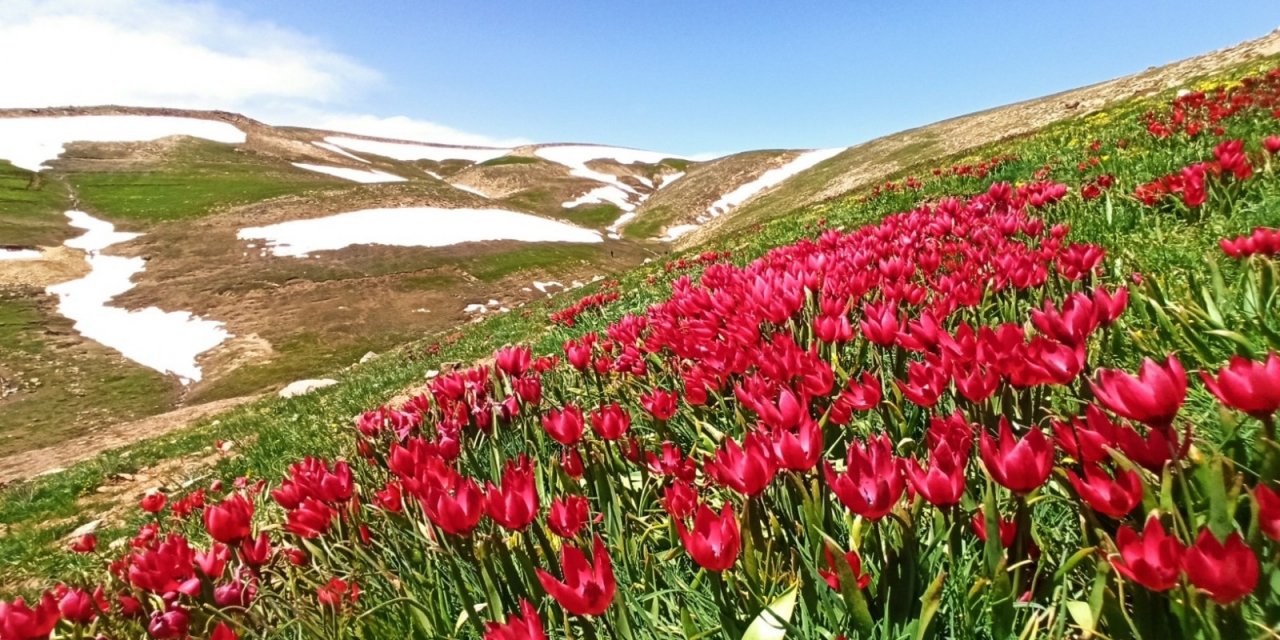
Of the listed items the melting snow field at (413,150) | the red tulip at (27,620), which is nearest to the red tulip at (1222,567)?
the red tulip at (27,620)

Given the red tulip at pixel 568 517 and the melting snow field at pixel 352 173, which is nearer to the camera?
the red tulip at pixel 568 517

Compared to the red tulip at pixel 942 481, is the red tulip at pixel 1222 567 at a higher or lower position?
higher

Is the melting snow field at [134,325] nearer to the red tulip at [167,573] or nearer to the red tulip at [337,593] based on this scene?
the red tulip at [167,573]

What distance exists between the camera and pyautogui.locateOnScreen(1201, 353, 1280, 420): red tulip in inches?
59.4

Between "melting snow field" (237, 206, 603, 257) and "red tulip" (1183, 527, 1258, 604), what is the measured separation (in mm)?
42904

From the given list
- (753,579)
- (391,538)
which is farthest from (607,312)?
(753,579)

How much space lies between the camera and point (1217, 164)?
16.9ft

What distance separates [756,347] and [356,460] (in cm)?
280

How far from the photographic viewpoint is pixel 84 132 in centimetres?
8050

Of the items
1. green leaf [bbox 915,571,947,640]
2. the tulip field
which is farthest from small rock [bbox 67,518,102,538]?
green leaf [bbox 915,571,947,640]

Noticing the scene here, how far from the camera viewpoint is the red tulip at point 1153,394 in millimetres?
1560

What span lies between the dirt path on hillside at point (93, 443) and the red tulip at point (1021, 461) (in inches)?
771

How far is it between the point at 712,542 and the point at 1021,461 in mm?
807

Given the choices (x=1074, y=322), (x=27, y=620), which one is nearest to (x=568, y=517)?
(x=1074, y=322)
